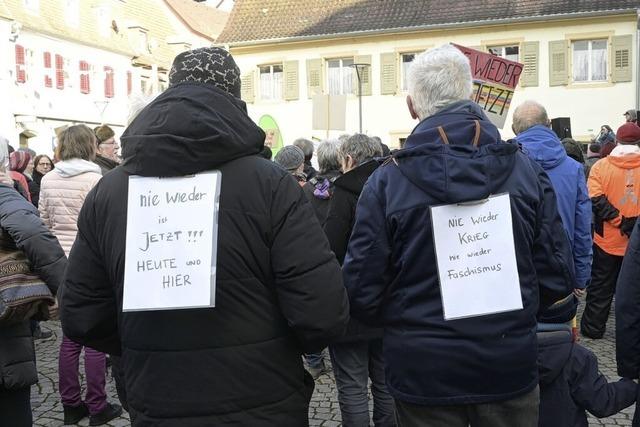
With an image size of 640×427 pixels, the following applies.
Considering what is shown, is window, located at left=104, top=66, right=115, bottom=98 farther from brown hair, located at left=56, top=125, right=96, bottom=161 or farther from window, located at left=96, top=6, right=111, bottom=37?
brown hair, located at left=56, top=125, right=96, bottom=161

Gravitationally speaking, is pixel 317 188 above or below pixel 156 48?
below

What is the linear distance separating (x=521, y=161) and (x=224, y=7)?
2332 inches

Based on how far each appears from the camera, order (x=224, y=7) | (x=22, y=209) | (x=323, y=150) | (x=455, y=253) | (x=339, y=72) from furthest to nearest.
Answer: (x=224, y=7)
(x=339, y=72)
(x=323, y=150)
(x=22, y=209)
(x=455, y=253)

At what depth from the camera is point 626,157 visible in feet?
21.3

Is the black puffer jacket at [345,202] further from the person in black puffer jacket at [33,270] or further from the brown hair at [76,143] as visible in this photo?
the brown hair at [76,143]

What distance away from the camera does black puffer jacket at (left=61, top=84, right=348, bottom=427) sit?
2.11 metres

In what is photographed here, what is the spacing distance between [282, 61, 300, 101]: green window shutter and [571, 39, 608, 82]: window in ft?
32.5

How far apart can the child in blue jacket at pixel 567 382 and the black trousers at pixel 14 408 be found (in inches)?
83.2

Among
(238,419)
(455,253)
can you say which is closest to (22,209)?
(238,419)

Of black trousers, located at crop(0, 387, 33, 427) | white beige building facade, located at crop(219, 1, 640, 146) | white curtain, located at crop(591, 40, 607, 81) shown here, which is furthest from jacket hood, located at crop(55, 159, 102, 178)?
white curtain, located at crop(591, 40, 607, 81)

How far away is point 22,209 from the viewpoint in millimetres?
3195

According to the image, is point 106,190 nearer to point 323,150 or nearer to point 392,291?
point 392,291

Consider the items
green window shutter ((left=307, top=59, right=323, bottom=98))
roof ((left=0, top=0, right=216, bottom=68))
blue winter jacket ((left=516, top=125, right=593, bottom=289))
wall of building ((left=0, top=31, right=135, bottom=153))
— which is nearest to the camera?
blue winter jacket ((left=516, top=125, right=593, bottom=289))

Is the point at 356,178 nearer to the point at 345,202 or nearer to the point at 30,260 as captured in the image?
the point at 345,202
